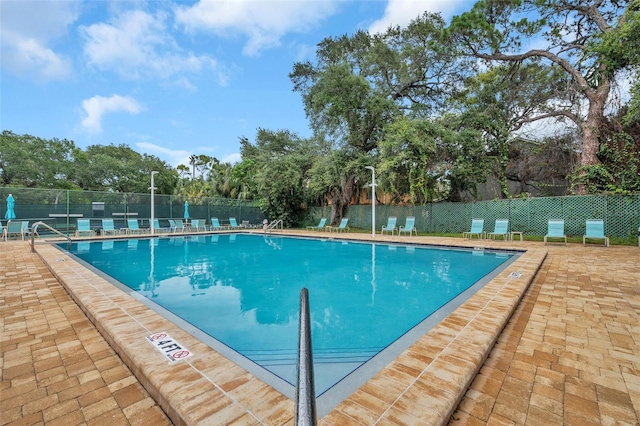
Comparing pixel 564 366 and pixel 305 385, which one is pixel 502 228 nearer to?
pixel 564 366

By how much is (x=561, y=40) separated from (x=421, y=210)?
9148mm

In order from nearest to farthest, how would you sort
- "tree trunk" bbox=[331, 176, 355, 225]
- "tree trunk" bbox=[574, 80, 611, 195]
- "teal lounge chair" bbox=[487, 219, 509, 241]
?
"teal lounge chair" bbox=[487, 219, 509, 241] < "tree trunk" bbox=[574, 80, 611, 195] < "tree trunk" bbox=[331, 176, 355, 225]

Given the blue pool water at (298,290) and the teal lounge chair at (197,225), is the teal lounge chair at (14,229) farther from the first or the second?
the teal lounge chair at (197,225)

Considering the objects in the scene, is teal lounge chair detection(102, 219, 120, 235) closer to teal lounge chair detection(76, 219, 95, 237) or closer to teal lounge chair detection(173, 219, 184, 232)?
teal lounge chair detection(76, 219, 95, 237)

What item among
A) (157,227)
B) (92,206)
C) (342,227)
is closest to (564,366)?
(342,227)

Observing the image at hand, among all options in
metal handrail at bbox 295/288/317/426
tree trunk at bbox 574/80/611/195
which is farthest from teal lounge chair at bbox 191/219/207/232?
tree trunk at bbox 574/80/611/195

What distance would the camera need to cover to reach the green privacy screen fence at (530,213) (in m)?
9.48

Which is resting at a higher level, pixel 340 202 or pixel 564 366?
pixel 340 202

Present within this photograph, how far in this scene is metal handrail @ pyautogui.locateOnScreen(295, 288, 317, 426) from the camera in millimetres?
652

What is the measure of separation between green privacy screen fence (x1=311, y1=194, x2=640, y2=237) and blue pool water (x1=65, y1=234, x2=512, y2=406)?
15.0 feet

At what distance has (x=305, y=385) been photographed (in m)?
0.73

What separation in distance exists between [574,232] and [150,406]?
43.8 ft

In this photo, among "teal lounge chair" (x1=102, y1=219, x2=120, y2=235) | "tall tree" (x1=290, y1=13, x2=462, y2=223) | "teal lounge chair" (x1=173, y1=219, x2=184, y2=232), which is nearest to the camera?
"teal lounge chair" (x1=102, y1=219, x2=120, y2=235)

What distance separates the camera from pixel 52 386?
5.99 ft
